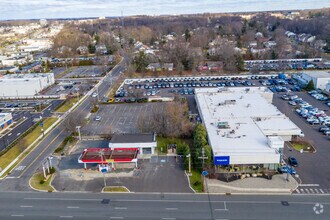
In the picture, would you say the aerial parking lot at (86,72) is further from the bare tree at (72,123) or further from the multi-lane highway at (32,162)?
the bare tree at (72,123)

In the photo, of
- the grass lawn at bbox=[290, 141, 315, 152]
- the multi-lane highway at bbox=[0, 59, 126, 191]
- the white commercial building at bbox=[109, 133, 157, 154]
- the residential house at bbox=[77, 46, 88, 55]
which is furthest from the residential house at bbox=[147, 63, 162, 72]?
the grass lawn at bbox=[290, 141, 315, 152]

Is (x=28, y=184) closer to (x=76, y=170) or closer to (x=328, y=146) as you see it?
(x=76, y=170)

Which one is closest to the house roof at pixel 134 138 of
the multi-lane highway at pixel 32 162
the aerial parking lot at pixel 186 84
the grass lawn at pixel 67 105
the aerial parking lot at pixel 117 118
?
the aerial parking lot at pixel 117 118

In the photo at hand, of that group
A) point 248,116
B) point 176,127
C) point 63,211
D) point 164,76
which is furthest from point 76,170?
point 164,76

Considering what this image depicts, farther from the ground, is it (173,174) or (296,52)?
(296,52)

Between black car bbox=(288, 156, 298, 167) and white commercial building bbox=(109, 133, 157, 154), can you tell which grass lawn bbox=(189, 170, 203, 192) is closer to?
white commercial building bbox=(109, 133, 157, 154)

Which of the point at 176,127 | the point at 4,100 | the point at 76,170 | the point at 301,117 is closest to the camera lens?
the point at 76,170
